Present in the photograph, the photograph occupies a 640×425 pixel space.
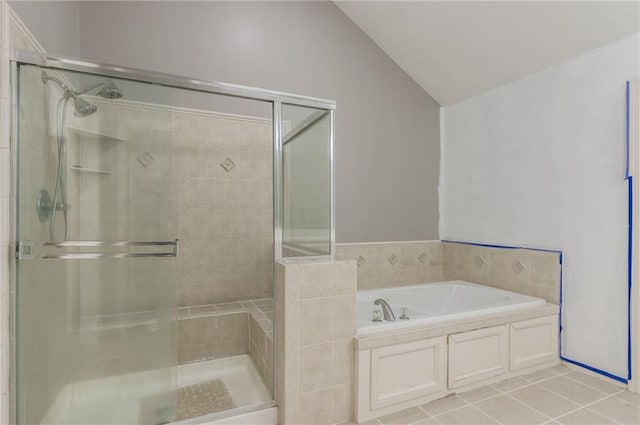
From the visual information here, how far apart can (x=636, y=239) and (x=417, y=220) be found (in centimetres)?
163

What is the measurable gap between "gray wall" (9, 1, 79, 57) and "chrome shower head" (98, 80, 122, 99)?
0.44 m

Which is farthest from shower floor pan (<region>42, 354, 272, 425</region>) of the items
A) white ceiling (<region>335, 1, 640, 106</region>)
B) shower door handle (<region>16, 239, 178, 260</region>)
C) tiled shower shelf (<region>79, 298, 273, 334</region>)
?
white ceiling (<region>335, 1, 640, 106</region>)

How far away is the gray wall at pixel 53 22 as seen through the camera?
148cm

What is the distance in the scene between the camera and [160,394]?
1.49m

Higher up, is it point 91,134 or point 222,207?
point 91,134

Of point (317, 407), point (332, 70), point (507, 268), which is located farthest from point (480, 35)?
point (317, 407)

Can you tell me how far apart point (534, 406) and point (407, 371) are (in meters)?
0.74

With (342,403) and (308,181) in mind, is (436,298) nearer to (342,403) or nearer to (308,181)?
(342,403)

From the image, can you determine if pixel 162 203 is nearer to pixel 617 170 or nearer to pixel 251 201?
pixel 251 201

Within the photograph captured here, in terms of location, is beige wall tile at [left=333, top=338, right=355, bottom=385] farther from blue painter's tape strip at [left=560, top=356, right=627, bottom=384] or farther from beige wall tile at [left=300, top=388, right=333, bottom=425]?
blue painter's tape strip at [left=560, top=356, right=627, bottom=384]

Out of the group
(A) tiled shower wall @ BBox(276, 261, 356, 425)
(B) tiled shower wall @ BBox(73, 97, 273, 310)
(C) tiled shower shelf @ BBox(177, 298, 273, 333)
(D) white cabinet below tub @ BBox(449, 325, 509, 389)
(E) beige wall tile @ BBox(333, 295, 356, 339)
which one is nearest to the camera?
(A) tiled shower wall @ BBox(276, 261, 356, 425)

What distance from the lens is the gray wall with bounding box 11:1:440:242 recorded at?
250 centimetres

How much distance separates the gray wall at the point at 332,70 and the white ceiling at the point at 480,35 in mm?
187

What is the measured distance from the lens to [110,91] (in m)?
1.39
